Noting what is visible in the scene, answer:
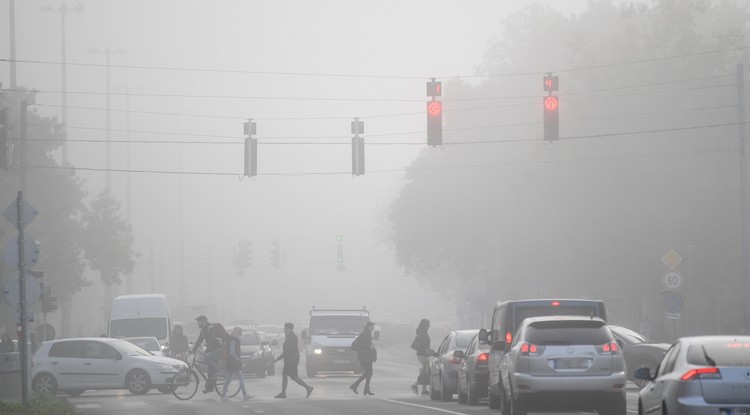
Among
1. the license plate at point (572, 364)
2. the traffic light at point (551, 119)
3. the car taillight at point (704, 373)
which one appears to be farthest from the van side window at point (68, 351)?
the car taillight at point (704, 373)

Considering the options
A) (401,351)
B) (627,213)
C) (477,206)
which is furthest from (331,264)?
(627,213)

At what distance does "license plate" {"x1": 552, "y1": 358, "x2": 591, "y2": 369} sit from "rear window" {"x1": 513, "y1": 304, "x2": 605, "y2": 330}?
11.8ft

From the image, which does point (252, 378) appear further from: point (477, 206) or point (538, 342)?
point (538, 342)

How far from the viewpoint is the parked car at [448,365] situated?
30938 mm

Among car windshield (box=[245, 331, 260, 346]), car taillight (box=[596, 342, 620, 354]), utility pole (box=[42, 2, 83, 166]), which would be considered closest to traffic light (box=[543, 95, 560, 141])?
car taillight (box=[596, 342, 620, 354])

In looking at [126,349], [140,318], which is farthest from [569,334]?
[140,318]

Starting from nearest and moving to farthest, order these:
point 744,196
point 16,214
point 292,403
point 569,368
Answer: point 569,368 < point 16,214 < point 292,403 < point 744,196

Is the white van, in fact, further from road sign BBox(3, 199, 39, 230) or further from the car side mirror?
the car side mirror

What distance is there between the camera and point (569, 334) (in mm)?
21203

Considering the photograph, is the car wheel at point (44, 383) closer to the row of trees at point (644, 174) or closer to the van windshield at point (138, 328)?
the van windshield at point (138, 328)

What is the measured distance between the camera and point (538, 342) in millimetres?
21266

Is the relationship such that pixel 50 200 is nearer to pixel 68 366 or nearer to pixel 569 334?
pixel 68 366

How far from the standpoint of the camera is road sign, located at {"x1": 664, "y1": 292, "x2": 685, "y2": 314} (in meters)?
39.9

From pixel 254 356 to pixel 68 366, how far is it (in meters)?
13.3
